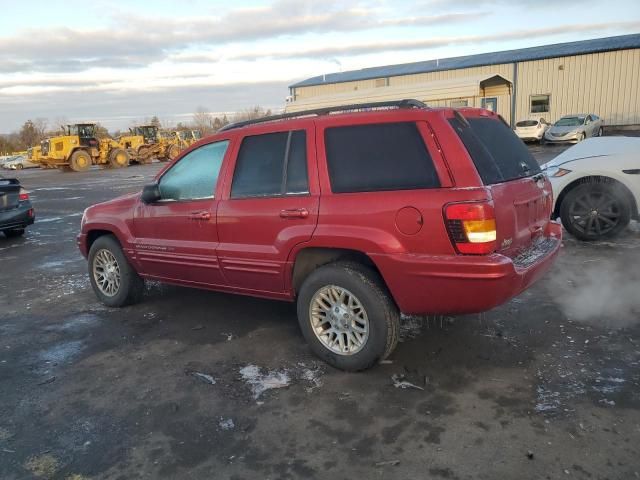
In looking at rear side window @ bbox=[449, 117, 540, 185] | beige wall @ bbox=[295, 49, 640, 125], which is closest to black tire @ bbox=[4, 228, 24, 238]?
rear side window @ bbox=[449, 117, 540, 185]

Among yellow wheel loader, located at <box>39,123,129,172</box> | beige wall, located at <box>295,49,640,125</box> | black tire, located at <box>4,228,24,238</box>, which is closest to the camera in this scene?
black tire, located at <box>4,228,24,238</box>

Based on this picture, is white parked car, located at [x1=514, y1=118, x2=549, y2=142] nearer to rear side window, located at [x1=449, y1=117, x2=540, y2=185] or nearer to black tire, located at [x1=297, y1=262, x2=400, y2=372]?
rear side window, located at [x1=449, y1=117, x2=540, y2=185]

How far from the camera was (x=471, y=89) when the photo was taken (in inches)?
1081

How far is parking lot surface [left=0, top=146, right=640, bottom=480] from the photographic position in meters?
2.80

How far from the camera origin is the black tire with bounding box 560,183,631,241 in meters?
6.86

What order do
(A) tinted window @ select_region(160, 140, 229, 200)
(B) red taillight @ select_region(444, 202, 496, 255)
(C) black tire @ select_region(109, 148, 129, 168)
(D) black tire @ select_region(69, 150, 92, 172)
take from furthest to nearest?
1. (C) black tire @ select_region(109, 148, 129, 168)
2. (D) black tire @ select_region(69, 150, 92, 172)
3. (A) tinted window @ select_region(160, 140, 229, 200)
4. (B) red taillight @ select_region(444, 202, 496, 255)

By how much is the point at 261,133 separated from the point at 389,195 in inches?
53.0

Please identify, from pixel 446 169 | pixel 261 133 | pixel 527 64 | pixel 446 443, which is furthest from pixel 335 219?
pixel 527 64

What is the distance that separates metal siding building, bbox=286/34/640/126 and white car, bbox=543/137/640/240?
67.2 feet

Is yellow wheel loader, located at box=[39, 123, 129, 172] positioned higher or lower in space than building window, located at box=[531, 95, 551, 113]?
lower

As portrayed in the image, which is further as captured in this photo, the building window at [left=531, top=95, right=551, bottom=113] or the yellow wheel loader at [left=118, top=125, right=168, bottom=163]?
the building window at [left=531, top=95, right=551, bottom=113]

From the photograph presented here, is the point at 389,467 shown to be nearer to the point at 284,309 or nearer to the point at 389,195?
the point at 389,195

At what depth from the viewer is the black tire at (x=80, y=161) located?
30.1 meters

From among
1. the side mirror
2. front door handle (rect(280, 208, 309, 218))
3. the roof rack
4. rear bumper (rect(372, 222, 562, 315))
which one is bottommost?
rear bumper (rect(372, 222, 562, 315))
